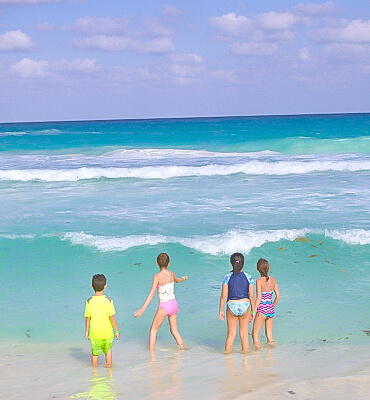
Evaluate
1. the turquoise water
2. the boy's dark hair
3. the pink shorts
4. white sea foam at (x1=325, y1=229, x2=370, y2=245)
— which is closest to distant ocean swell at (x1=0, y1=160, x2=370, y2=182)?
the turquoise water

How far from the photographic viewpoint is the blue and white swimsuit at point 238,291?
19.8ft

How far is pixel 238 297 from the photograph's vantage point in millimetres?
6055

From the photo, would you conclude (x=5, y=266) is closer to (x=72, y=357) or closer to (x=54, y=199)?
(x=72, y=357)

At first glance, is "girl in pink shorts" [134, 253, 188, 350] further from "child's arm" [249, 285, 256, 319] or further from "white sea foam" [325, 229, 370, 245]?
"white sea foam" [325, 229, 370, 245]

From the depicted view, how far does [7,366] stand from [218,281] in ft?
13.5

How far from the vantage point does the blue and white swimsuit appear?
604cm

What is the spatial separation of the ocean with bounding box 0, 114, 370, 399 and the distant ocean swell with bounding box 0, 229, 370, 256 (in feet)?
0.12

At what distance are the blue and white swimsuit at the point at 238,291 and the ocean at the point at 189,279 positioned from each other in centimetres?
52

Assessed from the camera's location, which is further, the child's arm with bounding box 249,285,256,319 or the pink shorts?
the pink shorts

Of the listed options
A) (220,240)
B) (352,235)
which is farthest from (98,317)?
(352,235)

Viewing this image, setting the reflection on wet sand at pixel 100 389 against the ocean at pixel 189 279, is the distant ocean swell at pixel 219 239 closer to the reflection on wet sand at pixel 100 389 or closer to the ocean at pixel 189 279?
the ocean at pixel 189 279

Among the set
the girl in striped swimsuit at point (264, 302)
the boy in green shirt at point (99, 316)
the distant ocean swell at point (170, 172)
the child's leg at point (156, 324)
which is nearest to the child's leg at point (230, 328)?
the girl in striped swimsuit at point (264, 302)

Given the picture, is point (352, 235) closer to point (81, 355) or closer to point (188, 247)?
point (188, 247)

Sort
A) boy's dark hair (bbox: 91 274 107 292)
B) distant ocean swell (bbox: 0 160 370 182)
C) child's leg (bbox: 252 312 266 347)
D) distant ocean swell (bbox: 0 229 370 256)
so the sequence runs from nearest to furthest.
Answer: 1. boy's dark hair (bbox: 91 274 107 292)
2. child's leg (bbox: 252 312 266 347)
3. distant ocean swell (bbox: 0 229 370 256)
4. distant ocean swell (bbox: 0 160 370 182)
